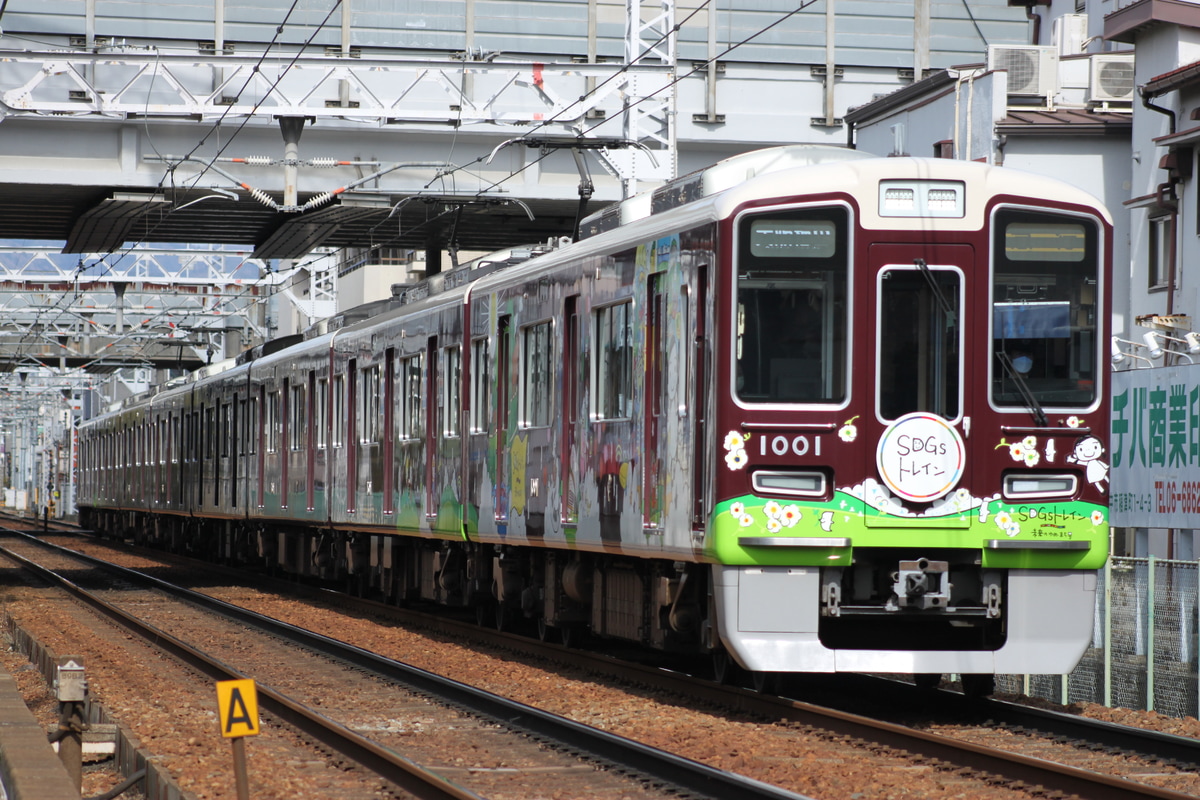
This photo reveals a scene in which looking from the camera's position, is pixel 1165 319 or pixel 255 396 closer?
pixel 1165 319

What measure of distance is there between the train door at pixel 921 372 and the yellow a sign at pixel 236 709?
422cm

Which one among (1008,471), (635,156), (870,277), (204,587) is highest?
(635,156)

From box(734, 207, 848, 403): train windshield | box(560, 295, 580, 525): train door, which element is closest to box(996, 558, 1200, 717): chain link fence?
box(734, 207, 848, 403): train windshield

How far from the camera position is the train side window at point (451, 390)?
16234mm

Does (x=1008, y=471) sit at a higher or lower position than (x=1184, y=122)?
lower

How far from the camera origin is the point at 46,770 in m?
7.41

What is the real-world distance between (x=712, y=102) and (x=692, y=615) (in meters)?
12.8

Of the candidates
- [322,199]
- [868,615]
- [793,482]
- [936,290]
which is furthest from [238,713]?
[322,199]

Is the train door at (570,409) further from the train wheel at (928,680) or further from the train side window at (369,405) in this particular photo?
the train side window at (369,405)

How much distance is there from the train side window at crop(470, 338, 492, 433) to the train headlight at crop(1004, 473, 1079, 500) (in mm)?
5811

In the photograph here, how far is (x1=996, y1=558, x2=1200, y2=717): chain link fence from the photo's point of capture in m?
11.3

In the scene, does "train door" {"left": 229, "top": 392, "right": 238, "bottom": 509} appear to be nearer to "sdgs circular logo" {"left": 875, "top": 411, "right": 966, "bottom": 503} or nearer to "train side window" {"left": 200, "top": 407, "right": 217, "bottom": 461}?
"train side window" {"left": 200, "top": 407, "right": 217, "bottom": 461}

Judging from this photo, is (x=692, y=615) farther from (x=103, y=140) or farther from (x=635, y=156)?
(x=103, y=140)

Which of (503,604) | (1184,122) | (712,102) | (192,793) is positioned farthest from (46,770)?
(1184,122)
